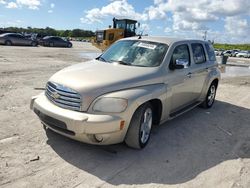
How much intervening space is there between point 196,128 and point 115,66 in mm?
2323

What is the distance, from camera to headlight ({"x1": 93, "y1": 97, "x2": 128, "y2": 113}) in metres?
4.30

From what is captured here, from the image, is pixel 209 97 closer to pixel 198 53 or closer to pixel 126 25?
pixel 198 53

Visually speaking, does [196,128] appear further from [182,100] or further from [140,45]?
[140,45]

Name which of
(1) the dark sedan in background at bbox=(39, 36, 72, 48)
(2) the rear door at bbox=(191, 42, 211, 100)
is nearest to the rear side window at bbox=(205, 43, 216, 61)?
(2) the rear door at bbox=(191, 42, 211, 100)

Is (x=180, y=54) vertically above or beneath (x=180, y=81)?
above

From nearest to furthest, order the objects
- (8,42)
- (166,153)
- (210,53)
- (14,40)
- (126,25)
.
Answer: (166,153) → (210,53) → (126,25) → (8,42) → (14,40)

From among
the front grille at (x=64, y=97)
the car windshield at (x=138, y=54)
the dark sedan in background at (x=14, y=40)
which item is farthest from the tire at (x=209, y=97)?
the dark sedan in background at (x=14, y=40)

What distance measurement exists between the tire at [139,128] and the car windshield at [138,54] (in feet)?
3.32

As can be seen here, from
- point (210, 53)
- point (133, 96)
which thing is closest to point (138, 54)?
point (133, 96)

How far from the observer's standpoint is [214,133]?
6125 mm

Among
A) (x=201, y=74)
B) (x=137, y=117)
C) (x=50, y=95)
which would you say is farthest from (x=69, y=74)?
(x=201, y=74)

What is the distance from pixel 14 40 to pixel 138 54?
34.5 metres

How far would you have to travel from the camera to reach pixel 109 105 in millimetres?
4312

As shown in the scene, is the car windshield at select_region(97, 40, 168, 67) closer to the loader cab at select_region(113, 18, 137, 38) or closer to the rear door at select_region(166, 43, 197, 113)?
the rear door at select_region(166, 43, 197, 113)
